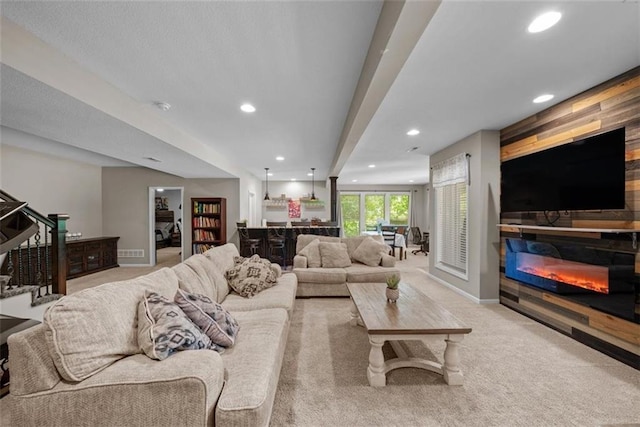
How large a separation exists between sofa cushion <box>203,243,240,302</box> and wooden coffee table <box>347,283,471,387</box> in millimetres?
1333

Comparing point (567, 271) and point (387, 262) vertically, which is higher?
point (567, 271)

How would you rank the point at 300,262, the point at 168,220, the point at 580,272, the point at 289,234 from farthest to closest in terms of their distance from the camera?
1. the point at 168,220
2. the point at 289,234
3. the point at 300,262
4. the point at 580,272

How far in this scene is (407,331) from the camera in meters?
1.99

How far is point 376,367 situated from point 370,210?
9.12 m

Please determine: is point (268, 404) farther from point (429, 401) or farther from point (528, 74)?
point (528, 74)

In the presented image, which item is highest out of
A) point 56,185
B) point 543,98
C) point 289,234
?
point 543,98

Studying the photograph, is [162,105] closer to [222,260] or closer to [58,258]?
[222,260]

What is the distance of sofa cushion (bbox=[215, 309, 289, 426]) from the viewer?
123cm

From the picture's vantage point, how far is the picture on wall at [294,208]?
32.6ft

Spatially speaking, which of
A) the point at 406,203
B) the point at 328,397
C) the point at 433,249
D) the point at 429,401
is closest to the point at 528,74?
the point at 429,401

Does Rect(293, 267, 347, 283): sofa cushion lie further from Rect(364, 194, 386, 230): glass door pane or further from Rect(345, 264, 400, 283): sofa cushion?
Rect(364, 194, 386, 230): glass door pane

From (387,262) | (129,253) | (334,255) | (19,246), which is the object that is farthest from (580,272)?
(129,253)

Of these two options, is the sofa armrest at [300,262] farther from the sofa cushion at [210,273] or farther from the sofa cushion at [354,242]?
the sofa cushion at [210,273]

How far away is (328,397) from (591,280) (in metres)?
2.71
